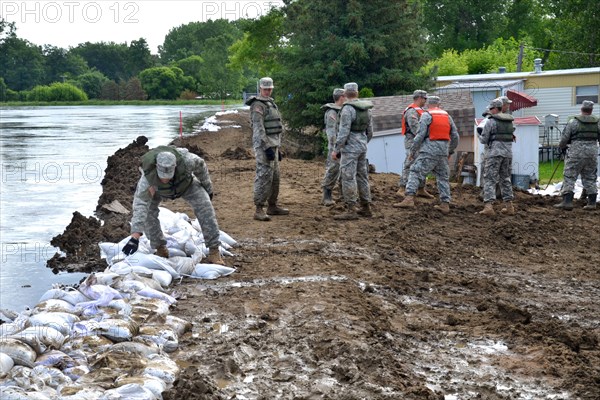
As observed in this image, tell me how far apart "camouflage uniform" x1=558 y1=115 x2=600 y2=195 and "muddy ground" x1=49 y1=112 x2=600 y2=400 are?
0.70 meters

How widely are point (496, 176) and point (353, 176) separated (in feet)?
8.38

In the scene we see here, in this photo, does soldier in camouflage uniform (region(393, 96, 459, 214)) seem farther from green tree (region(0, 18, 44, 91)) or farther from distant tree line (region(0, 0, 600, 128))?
green tree (region(0, 18, 44, 91))

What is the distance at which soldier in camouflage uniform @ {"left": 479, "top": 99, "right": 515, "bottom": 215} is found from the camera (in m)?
13.2

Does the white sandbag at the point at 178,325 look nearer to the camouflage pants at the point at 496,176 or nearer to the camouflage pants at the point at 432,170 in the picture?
the camouflage pants at the point at 432,170

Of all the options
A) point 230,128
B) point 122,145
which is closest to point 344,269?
point 122,145

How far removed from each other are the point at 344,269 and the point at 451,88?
19484mm

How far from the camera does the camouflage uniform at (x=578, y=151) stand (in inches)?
→ 563

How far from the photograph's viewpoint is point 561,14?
5028 cm

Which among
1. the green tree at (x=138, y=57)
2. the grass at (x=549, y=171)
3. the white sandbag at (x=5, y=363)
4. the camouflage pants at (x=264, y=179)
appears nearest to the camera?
the white sandbag at (x=5, y=363)

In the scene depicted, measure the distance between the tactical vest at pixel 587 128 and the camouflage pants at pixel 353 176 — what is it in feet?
13.9

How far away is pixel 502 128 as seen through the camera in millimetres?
13227

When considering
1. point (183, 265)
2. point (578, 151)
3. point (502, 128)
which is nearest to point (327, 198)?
point (502, 128)

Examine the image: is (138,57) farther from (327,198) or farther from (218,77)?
(327,198)

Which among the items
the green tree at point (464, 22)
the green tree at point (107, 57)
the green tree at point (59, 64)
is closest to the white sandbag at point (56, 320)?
the green tree at point (464, 22)
